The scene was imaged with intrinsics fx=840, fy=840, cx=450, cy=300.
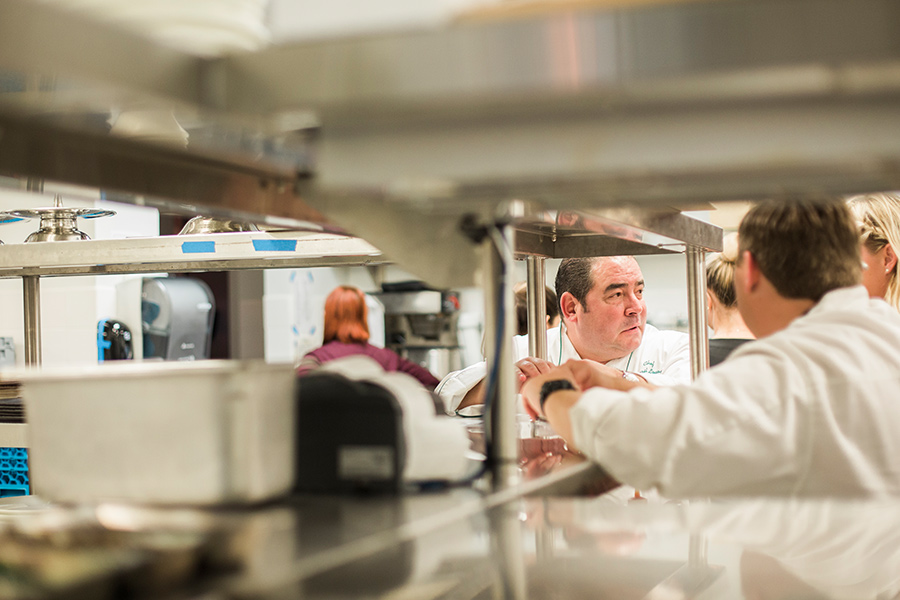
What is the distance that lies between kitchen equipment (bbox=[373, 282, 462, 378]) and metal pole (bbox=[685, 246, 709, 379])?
11.4ft

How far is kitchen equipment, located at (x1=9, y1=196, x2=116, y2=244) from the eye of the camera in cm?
255

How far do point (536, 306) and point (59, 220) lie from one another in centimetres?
154

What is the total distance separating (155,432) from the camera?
0.77 m

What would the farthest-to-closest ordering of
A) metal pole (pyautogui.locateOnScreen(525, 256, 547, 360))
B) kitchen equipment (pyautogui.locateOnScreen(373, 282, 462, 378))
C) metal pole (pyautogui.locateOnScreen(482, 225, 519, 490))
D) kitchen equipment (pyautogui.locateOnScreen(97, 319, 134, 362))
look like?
kitchen equipment (pyautogui.locateOnScreen(373, 282, 462, 378))
kitchen equipment (pyautogui.locateOnScreen(97, 319, 134, 362))
metal pole (pyautogui.locateOnScreen(525, 256, 547, 360))
metal pole (pyautogui.locateOnScreen(482, 225, 519, 490))

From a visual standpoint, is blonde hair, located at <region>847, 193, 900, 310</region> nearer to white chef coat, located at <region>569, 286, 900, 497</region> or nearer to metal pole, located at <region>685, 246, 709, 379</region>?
metal pole, located at <region>685, 246, 709, 379</region>

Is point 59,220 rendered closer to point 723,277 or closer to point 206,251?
point 206,251

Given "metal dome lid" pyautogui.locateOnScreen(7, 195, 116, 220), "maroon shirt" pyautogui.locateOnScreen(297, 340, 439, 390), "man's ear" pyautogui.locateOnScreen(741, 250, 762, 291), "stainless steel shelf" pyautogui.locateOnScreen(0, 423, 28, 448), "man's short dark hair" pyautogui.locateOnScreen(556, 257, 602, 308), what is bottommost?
"stainless steel shelf" pyautogui.locateOnScreen(0, 423, 28, 448)

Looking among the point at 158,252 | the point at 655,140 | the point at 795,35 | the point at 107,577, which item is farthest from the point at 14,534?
the point at 158,252

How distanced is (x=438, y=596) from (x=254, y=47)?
0.57 metres

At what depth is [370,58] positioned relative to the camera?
2.26 ft

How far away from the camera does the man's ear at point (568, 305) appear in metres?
3.09

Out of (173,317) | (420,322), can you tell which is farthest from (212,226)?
(420,322)

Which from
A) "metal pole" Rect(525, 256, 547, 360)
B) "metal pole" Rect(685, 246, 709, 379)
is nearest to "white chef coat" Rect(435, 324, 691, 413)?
"metal pole" Rect(525, 256, 547, 360)

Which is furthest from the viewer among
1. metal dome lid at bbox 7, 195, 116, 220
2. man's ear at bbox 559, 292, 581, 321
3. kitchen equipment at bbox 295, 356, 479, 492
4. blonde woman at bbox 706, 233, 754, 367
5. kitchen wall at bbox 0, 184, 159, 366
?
kitchen wall at bbox 0, 184, 159, 366
